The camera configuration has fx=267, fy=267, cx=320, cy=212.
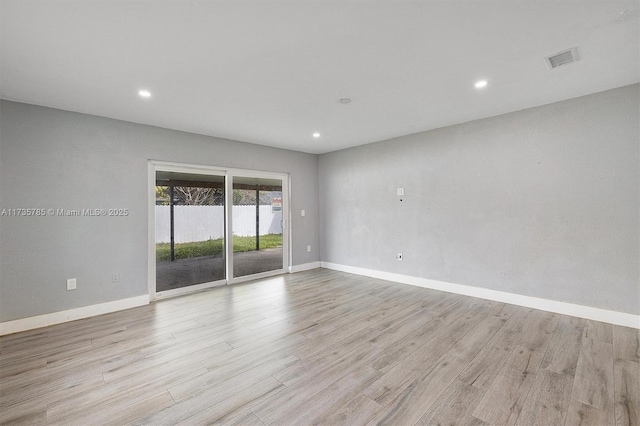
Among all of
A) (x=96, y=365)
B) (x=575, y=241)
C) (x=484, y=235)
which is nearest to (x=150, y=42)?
(x=96, y=365)

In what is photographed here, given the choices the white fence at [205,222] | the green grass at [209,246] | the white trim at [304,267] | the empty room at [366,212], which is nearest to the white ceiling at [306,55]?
the empty room at [366,212]

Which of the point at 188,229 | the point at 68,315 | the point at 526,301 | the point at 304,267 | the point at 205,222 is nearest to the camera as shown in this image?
the point at 68,315

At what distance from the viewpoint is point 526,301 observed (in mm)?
3693

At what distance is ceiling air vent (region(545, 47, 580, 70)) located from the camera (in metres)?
2.37

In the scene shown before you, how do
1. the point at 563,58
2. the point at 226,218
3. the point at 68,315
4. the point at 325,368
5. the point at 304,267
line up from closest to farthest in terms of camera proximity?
1. the point at 325,368
2. the point at 563,58
3. the point at 68,315
4. the point at 226,218
5. the point at 304,267

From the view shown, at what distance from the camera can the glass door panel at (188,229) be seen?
4.34 m

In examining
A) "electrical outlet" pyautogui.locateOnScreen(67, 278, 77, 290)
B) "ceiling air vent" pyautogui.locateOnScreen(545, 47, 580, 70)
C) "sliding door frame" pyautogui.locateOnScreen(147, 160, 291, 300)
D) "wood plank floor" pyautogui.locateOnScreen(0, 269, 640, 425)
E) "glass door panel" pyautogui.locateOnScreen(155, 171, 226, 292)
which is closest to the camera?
"wood plank floor" pyautogui.locateOnScreen(0, 269, 640, 425)

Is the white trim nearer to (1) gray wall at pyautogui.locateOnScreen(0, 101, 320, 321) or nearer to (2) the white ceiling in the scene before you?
(1) gray wall at pyautogui.locateOnScreen(0, 101, 320, 321)

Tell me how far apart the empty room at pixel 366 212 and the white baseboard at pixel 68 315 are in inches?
0.8

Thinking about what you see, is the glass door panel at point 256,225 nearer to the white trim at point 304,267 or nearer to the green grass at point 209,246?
the green grass at point 209,246

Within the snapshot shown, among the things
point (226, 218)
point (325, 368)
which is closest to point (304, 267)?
point (226, 218)

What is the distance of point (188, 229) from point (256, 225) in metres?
1.34

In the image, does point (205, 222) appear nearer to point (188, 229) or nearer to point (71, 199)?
point (188, 229)

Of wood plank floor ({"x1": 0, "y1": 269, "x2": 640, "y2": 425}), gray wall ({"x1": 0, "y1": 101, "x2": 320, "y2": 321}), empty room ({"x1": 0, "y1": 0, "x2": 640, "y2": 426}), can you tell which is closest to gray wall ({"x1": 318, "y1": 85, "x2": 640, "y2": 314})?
empty room ({"x1": 0, "y1": 0, "x2": 640, "y2": 426})
